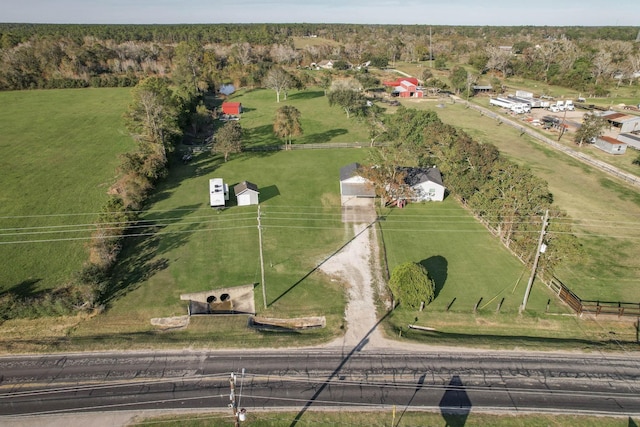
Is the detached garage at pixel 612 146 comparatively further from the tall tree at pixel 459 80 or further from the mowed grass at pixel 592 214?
the tall tree at pixel 459 80

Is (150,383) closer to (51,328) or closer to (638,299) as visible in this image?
(51,328)

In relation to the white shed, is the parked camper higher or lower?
higher

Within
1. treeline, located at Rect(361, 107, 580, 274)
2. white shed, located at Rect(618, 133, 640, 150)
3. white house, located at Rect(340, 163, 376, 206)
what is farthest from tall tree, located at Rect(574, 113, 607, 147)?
white house, located at Rect(340, 163, 376, 206)

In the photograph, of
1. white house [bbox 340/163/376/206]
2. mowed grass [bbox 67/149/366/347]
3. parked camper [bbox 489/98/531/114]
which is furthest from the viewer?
parked camper [bbox 489/98/531/114]

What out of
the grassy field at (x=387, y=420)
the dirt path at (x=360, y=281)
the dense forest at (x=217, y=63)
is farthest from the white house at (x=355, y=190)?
the dense forest at (x=217, y=63)

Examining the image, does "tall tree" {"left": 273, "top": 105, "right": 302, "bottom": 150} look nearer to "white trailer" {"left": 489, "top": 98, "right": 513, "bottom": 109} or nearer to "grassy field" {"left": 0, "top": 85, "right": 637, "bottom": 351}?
"grassy field" {"left": 0, "top": 85, "right": 637, "bottom": 351}

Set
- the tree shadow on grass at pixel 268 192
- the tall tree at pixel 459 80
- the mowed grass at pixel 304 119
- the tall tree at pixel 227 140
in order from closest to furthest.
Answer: the tree shadow on grass at pixel 268 192, the tall tree at pixel 227 140, the mowed grass at pixel 304 119, the tall tree at pixel 459 80
